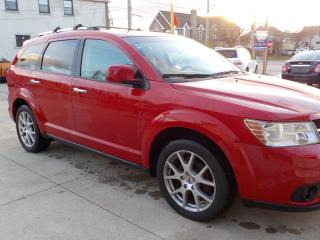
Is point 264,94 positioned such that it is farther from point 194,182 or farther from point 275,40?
point 275,40

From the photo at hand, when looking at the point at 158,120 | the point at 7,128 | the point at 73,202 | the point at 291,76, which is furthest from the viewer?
the point at 291,76

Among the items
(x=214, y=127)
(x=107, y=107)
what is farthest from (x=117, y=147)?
(x=214, y=127)

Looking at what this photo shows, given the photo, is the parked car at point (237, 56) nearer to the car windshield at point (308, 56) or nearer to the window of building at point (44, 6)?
the car windshield at point (308, 56)

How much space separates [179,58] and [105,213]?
1.78 meters

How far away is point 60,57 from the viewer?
4.84 m

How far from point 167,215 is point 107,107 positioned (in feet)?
4.23

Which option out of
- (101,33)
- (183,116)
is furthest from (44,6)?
(183,116)

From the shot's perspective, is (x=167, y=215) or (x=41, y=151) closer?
(x=167, y=215)

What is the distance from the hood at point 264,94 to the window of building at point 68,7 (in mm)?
30813

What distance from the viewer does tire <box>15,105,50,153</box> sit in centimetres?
543

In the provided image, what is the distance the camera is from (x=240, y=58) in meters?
16.6

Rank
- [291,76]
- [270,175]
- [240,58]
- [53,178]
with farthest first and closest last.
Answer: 1. [240,58]
2. [291,76]
3. [53,178]
4. [270,175]

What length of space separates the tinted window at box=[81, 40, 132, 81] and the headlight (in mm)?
1606

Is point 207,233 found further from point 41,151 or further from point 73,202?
point 41,151
